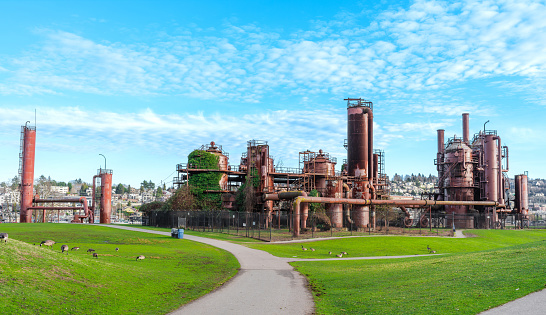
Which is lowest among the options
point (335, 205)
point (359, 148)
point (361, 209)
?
point (361, 209)

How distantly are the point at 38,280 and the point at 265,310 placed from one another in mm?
6879

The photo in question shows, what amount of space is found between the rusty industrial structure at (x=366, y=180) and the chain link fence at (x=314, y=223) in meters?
0.44

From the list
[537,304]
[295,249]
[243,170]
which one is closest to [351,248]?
[295,249]

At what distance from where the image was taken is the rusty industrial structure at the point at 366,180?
212 ft

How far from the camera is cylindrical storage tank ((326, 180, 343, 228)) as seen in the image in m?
62.1

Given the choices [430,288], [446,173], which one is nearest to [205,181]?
[446,173]

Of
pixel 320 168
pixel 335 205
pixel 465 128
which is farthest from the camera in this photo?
pixel 465 128

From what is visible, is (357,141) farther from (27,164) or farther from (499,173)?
(27,164)

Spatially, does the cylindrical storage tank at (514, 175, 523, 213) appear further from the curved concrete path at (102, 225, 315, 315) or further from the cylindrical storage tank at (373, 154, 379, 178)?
the curved concrete path at (102, 225, 315, 315)

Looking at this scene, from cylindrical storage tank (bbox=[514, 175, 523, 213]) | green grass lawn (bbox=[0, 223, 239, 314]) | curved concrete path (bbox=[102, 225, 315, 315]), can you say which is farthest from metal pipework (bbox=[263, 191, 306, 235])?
cylindrical storage tank (bbox=[514, 175, 523, 213])

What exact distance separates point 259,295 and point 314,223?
135ft

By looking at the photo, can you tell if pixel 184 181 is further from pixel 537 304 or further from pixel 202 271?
pixel 537 304

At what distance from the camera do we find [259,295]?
1609cm

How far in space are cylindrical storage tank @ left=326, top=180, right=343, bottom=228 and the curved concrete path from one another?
3841cm
